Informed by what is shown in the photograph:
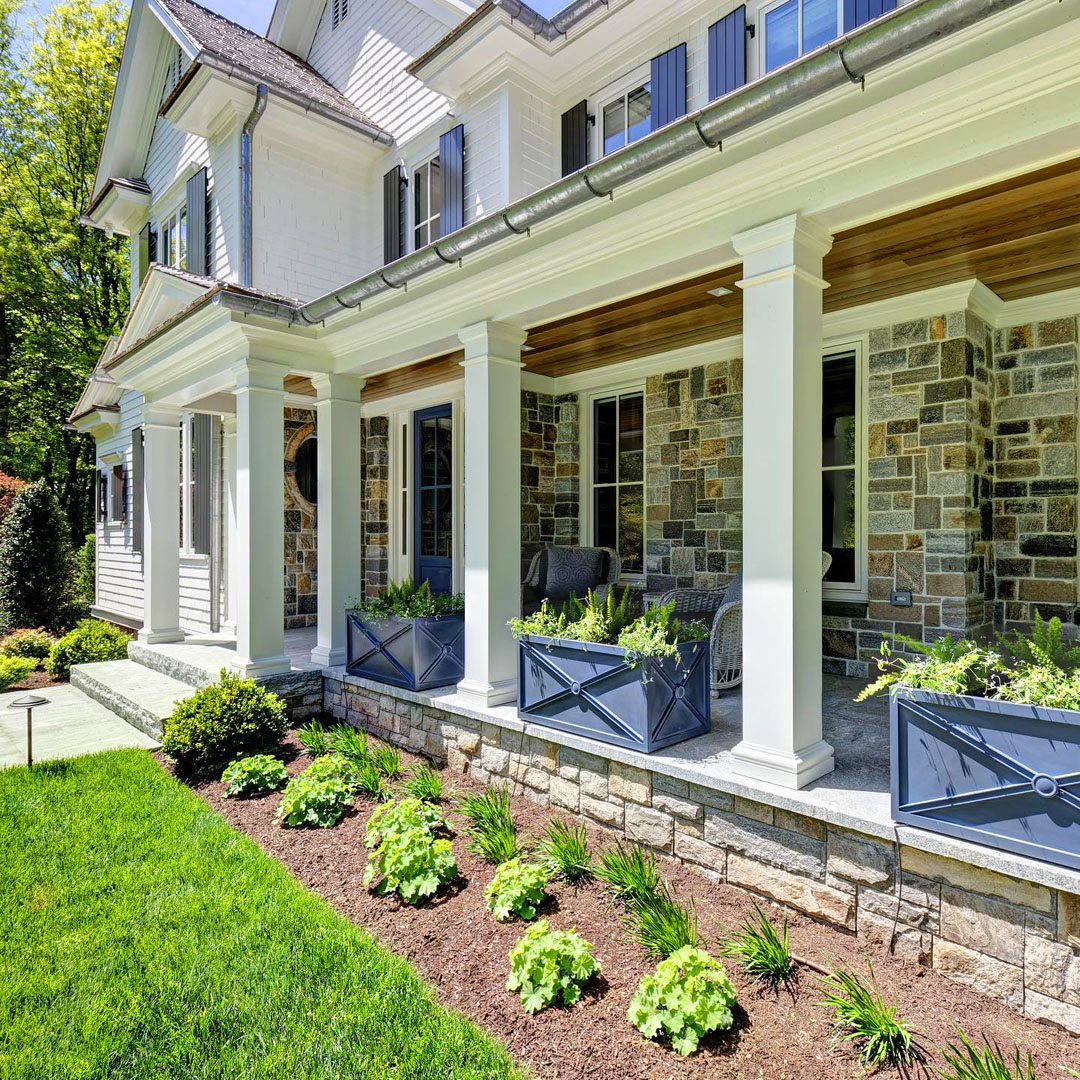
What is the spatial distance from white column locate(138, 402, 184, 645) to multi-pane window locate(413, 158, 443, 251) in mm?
3162

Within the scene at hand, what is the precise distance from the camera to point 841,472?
4762mm

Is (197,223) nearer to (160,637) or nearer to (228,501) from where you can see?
(228,501)

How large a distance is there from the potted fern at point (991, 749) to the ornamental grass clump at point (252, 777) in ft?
11.3

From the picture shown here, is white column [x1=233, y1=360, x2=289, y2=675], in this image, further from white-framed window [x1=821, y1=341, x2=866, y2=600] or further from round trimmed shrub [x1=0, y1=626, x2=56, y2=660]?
round trimmed shrub [x1=0, y1=626, x2=56, y2=660]

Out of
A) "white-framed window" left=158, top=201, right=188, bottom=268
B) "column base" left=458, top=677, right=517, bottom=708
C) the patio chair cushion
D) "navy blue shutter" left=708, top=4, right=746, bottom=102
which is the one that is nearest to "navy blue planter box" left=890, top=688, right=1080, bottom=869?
"column base" left=458, top=677, right=517, bottom=708

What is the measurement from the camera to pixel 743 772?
277 centimetres

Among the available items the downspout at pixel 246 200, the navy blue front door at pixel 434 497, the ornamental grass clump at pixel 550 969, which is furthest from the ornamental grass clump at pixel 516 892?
the downspout at pixel 246 200

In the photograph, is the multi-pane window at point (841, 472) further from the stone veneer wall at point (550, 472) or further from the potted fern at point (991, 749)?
the stone veneer wall at point (550, 472)

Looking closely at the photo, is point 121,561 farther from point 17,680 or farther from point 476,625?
point 476,625

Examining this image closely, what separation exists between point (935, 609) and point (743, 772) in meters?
2.16

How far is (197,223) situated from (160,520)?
3.46 meters

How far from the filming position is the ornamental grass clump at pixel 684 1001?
208cm

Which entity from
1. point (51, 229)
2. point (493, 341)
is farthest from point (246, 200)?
point (51, 229)

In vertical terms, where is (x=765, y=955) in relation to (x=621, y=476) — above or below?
below
